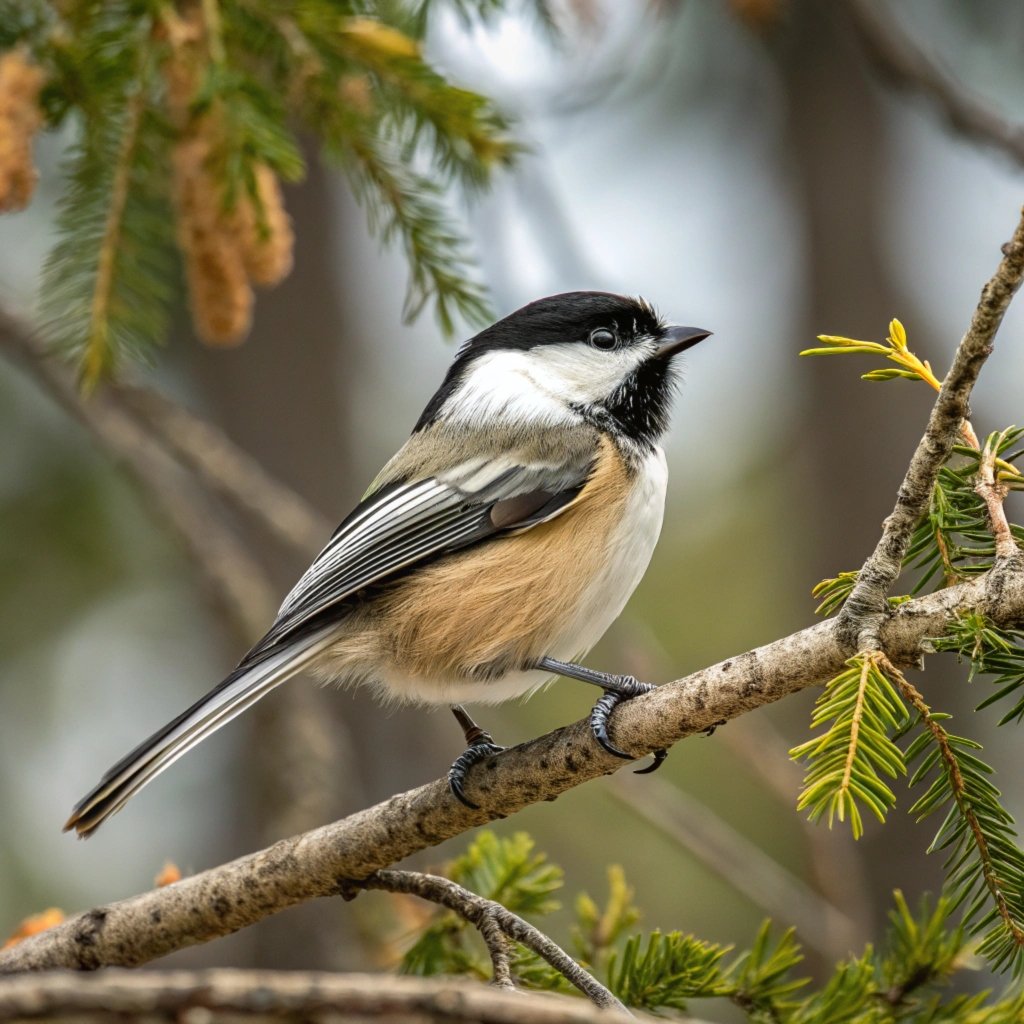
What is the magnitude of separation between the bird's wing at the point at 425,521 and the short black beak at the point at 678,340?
0.31 meters

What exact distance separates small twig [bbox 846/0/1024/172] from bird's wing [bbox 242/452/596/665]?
105 cm

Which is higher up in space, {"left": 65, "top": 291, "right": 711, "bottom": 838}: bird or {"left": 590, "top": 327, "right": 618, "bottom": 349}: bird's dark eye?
{"left": 590, "top": 327, "right": 618, "bottom": 349}: bird's dark eye

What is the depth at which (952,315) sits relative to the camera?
3982 mm

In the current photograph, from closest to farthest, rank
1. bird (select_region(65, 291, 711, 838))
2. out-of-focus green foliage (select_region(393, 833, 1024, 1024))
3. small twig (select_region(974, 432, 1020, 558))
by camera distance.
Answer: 1. small twig (select_region(974, 432, 1020, 558))
2. out-of-focus green foliage (select_region(393, 833, 1024, 1024))
3. bird (select_region(65, 291, 711, 838))

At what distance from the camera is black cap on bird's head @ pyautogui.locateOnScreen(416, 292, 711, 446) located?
7.47 feet

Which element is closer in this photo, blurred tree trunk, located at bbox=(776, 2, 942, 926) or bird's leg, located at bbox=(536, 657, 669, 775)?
bird's leg, located at bbox=(536, 657, 669, 775)

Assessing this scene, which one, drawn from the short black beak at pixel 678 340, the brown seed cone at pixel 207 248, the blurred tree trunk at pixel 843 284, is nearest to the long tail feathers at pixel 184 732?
the brown seed cone at pixel 207 248

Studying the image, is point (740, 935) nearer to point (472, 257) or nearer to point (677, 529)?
point (677, 529)

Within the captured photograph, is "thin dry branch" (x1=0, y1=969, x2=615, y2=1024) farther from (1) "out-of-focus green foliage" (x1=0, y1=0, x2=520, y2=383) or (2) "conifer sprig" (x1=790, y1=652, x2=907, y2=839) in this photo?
(1) "out-of-focus green foliage" (x1=0, y1=0, x2=520, y2=383)

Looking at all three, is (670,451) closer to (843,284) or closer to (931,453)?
(843,284)

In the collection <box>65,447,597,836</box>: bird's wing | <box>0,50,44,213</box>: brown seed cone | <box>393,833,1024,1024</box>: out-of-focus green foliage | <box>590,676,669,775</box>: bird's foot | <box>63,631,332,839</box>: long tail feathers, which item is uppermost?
<box>0,50,44,213</box>: brown seed cone

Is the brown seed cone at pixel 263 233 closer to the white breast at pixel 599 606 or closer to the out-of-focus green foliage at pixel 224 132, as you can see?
the out-of-focus green foliage at pixel 224 132

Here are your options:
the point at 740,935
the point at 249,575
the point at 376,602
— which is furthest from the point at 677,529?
the point at 376,602

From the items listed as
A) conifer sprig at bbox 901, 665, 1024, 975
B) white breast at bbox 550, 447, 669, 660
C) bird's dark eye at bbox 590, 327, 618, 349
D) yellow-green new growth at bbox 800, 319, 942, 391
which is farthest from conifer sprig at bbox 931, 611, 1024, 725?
bird's dark eye at bbox 590, 327, 618, 349
